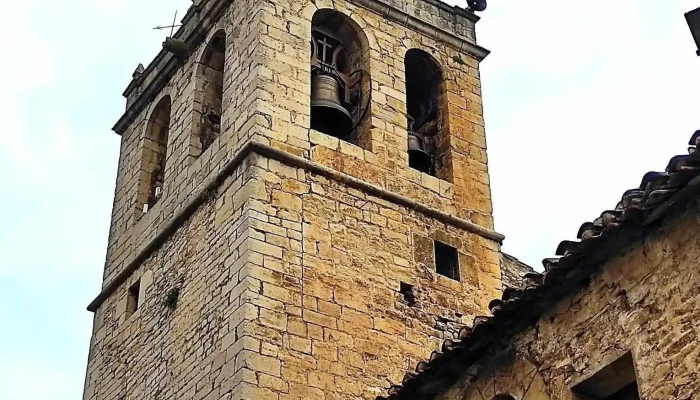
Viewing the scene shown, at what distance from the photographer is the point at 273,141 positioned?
36.7 ft

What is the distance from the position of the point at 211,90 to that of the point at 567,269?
6.98 m

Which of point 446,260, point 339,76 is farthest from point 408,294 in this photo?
point 339,76

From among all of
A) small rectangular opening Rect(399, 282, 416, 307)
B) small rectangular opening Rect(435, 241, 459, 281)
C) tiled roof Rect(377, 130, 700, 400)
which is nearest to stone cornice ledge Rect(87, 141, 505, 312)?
small rectangular opening Rect(435, 241, 459, 281)

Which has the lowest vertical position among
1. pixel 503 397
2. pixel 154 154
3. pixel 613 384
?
pixel 613 384

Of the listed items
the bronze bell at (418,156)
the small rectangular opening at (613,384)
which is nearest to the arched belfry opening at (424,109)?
the bronze bell at (418,156)

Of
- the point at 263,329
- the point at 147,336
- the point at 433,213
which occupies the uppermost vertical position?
the point at 433,213

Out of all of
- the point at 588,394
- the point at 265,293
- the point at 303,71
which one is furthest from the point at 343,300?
the point at 588,394

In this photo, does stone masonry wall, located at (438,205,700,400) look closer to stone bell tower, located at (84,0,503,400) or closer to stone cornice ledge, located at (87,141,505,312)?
stone bell tower, located at (84,0,503,400)

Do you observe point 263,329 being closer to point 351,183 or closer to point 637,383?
point 351,183

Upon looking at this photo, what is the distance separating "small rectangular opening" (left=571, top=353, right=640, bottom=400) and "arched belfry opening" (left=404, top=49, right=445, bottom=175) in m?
6.16

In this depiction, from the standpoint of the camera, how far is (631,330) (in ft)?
A: 21.0

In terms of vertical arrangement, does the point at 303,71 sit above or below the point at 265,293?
above

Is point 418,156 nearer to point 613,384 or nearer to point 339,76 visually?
point 339,76

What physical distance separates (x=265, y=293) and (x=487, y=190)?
3.46 meters
